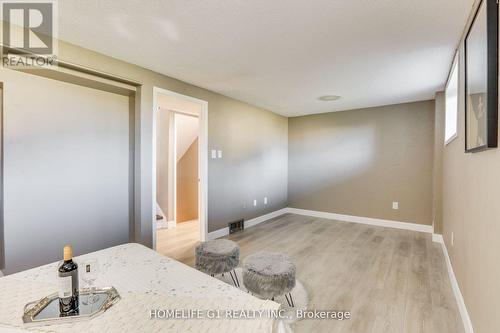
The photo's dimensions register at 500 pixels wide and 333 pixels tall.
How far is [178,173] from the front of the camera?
484 centimetres

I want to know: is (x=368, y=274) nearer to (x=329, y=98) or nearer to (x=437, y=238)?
(x=437, y=238)

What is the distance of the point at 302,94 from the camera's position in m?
3.75

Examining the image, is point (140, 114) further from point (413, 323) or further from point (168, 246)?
point (413, 323)

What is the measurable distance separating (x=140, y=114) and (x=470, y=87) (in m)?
2.96

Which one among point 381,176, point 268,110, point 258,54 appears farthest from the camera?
point 268,110

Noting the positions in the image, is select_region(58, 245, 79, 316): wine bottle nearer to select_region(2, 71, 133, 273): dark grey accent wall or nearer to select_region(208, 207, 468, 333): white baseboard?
select_region(2, 71, 133, 273): dark grey accent wall

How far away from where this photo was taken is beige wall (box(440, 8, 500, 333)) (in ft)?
3.83

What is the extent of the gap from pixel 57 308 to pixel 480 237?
2107 mm

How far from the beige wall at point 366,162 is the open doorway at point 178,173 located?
2.28 m

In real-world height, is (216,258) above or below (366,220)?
above

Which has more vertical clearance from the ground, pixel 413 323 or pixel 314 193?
pixel 314 193

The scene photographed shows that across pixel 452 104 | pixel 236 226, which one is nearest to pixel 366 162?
pixel 452 104

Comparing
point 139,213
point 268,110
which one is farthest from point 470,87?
point 268,110

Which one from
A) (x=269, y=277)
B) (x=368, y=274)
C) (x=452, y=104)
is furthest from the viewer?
(x=452, y=104)
